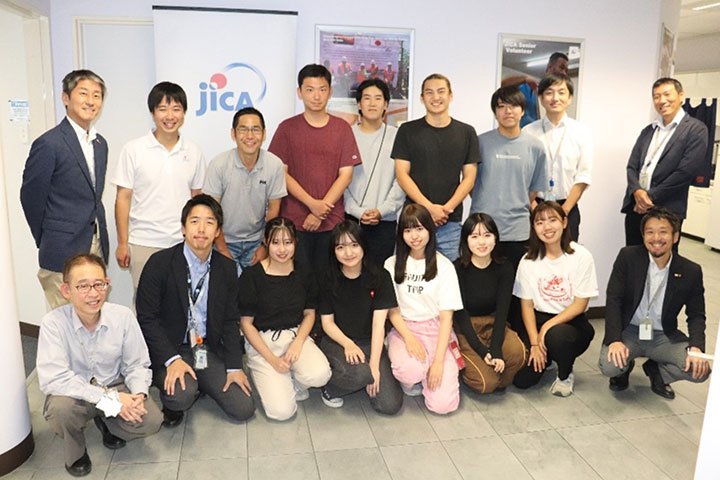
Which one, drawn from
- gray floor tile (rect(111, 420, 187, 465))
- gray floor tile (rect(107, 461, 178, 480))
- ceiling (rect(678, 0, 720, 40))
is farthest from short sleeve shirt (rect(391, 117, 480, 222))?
ceiling (rect(678, 0, 720, 40))

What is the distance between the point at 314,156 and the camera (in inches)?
133

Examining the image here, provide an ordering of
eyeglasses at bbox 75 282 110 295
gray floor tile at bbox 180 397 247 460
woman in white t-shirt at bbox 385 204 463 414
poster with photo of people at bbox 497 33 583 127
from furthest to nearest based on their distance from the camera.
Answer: poster with photo of people at bbox 497 33 583 127 → woman in white t-shirt at bbox 385 204 463 414 → gray floor tile at bbox 180 397 247 460 → eyeglasses at bbox 75 282 110 295

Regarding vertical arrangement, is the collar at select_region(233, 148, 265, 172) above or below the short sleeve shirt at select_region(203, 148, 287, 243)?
above

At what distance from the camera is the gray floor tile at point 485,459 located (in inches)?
98.2

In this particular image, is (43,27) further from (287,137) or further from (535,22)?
(535,22)

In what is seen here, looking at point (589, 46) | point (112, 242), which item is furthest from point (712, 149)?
point (112, 242)

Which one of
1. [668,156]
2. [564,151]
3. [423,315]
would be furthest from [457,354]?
[668,156]

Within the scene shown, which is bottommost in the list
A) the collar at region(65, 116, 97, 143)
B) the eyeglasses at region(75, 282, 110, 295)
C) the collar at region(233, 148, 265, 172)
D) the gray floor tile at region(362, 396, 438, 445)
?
the gray floor tile at region(362, 396, 438, 445)

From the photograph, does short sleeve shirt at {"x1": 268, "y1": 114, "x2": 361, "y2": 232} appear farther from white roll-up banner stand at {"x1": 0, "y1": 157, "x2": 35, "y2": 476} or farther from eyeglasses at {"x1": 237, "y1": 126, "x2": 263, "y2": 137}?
white roll-up banner stand at {"x1": 0, "y1": 157, "x2": 35, "y2": 476}

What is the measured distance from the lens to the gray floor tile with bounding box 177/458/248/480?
2.45m

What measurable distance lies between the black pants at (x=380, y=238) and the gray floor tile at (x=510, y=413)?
98 cm

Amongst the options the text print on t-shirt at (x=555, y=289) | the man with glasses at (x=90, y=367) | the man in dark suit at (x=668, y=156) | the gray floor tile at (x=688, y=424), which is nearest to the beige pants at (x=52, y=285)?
the man with glasses at (x=90, y=367)

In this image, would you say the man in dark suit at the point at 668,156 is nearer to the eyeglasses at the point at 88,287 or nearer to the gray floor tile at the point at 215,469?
the gray floor tile at the point at 215,469

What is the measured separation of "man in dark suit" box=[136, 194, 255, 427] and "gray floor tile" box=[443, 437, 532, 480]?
1029 millimetres
